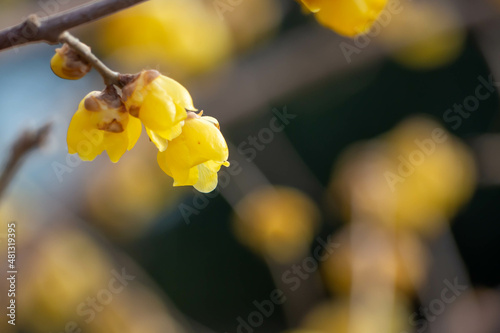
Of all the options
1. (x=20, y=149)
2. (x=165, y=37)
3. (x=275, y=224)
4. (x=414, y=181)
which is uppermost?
(x=20, y=149)

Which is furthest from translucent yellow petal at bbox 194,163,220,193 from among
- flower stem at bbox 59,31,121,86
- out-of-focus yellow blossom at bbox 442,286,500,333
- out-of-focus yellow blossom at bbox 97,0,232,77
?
out-of-focus yellow blossom at bbox 442,286,500,333

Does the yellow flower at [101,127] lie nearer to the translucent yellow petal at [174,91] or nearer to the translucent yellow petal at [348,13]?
the translucent yellow petal at [174,91]

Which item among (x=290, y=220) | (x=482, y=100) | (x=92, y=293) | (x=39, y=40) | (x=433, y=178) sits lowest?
(x=482, y=100)

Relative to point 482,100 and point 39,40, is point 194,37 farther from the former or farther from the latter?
point 482,100


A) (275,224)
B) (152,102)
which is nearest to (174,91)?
(152,102)

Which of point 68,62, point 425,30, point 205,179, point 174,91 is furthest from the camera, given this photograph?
point 425,30

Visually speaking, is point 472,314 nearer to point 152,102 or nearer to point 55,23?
point 152,102

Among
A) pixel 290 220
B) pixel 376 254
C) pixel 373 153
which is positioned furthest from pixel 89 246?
pixel 373 153
